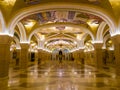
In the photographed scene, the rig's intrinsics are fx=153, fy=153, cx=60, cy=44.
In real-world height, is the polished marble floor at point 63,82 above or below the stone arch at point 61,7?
below

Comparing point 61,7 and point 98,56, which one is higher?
point 61,7

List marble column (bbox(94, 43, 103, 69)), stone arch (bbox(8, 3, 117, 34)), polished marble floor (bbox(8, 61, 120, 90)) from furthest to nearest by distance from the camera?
marble column (bbox(94, 43, 103, 69)) → stone arch (bbox(8, 3, 117, 34)) → polished marble floor (bbox(8, 61, 120, 90))

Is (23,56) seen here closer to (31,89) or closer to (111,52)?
(31,89)

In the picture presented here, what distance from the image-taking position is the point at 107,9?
9.48 meters

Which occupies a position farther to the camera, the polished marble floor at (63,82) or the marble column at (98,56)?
the marble column at (98,56)

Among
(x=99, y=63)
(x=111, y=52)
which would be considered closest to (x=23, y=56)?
(x=99, y=63)

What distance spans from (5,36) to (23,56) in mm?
5937

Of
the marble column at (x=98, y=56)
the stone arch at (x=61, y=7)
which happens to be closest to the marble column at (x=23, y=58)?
the stone arch at (x=61, y=7)

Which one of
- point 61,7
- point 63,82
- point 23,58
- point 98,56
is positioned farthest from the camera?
point 98,56

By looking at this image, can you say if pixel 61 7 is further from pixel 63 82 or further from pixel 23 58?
pixel 23 58

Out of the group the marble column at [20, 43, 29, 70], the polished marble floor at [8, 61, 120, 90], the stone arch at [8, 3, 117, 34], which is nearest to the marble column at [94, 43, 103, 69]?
the polished marble floor at [8, 61, 120, 90]

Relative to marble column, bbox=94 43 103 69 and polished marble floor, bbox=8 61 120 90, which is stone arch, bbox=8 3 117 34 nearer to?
polished marble floor, bbox=8 61 120 90

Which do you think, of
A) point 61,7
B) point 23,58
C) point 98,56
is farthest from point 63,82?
point 98,56

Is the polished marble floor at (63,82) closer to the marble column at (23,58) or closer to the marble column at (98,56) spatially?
the marble column at (23,58)
